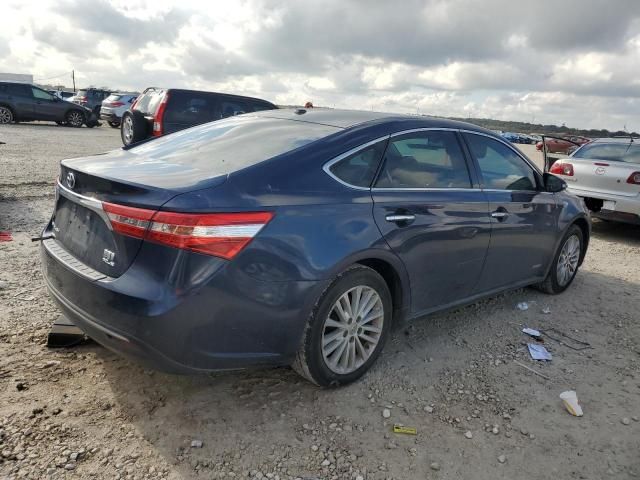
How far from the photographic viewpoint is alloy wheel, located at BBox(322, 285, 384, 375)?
297 centimetres

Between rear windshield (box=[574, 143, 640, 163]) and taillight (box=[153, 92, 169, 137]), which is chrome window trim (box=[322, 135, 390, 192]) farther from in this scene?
taillight (box=[153, 92, 169, 137])

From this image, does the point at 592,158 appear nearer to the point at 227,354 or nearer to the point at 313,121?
the point at 313,121

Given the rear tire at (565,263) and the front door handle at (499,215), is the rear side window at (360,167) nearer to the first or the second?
the front door handle at (499,215)

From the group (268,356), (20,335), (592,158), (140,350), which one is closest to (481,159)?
(268,356)

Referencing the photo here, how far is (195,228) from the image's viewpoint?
2363mm

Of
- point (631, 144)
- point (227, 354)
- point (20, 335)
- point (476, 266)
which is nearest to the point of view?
point (227, 354)

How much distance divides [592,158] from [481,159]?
196 inches

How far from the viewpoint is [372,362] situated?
3.28 metres

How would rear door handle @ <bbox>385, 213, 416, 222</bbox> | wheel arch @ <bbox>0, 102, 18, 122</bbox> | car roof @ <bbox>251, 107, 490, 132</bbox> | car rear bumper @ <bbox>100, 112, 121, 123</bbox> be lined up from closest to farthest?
rear door handle @ <bbox>385, 213, 416, 222</bbox>
car roof @ <bbox>251, 107, 490, 132</bbox>
wheel arch @ <bbox>0, 102, 18, 122</bbox>
car rear bumper @ <bbox>100, 112, 121, 123</bbox>

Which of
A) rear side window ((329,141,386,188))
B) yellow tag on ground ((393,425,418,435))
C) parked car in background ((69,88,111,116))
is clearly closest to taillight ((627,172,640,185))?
rear side window ((329,141,386,188))

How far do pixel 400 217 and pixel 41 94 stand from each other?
72.7 feet

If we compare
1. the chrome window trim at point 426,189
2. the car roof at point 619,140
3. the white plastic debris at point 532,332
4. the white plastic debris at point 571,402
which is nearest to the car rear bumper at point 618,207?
the car roof at point 619,140

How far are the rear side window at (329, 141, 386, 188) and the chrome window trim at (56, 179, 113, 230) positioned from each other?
47.1 inches

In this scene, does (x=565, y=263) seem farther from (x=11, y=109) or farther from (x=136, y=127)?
(x=11, y=109)
